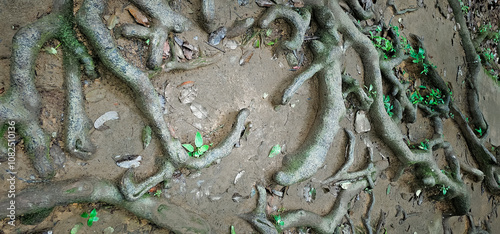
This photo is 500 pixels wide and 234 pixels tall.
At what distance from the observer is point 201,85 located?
1.88 metres

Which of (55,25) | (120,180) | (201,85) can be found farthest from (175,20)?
(120,180)

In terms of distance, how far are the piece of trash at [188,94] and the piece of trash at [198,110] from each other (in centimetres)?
3

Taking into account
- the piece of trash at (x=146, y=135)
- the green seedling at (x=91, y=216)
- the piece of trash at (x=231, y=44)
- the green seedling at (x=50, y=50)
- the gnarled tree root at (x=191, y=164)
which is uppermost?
the green seedling at (x=50, y=50)

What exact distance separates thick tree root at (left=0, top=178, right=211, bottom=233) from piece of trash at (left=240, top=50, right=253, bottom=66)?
0.84 meters

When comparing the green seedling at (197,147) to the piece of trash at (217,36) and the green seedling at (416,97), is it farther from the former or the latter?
the green seedling at (416,97)

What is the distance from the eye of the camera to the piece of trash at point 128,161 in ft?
5.41

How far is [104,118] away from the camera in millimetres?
1634

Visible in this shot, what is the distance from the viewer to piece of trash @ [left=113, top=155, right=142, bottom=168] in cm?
165

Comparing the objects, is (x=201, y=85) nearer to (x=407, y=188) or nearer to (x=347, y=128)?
(x=347, y=128)

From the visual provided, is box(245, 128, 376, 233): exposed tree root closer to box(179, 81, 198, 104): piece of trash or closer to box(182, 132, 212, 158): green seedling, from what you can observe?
box(182, 132, 212, 158): green seedling

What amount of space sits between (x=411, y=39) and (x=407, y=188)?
1209 mm

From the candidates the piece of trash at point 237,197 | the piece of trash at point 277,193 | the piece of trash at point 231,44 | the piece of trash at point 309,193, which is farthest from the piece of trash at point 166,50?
the piece of trash at point 309,193

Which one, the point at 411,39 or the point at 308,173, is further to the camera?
the point at 411,39

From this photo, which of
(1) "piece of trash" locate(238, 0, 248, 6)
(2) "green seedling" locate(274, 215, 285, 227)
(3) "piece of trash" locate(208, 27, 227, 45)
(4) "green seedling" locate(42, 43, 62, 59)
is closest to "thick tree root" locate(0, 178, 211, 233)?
(2) "green seedling" locate(274, 215, 285, 227)
